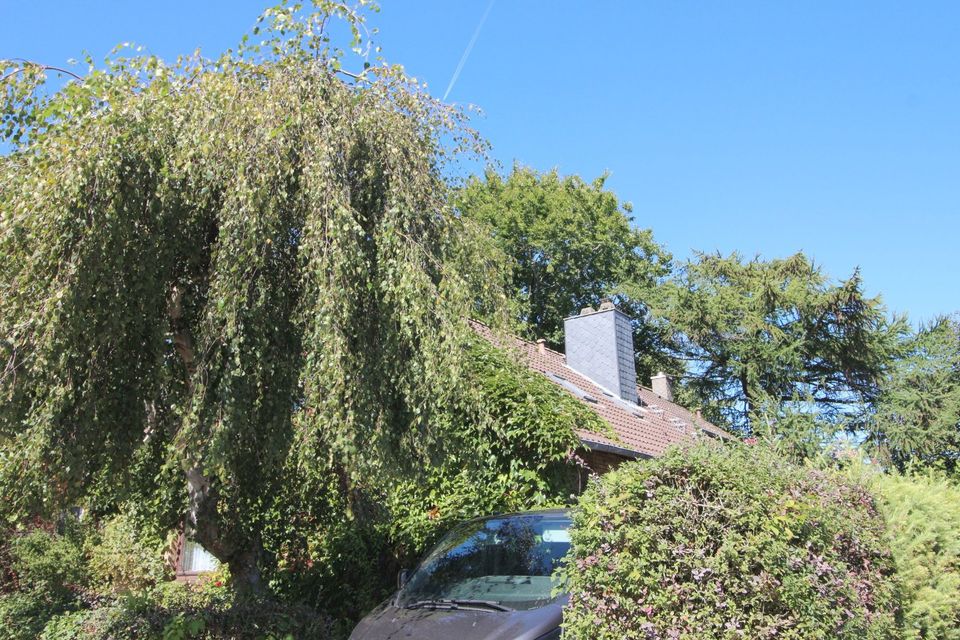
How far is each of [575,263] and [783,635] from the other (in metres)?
26.3

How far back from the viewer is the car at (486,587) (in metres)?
4.84

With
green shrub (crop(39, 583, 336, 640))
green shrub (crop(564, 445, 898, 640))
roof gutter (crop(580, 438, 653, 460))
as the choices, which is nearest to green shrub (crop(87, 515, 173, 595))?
green shrub (crop(39, 583, 336, 640))

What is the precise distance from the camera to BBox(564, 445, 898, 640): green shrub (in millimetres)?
4137

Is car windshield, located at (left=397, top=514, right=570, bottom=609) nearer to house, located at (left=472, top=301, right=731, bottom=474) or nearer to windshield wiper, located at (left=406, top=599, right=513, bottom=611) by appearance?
windshield wiper, located at (left=406, top=599, right=513, bottom=611)

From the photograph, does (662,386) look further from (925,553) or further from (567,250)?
(925,553)

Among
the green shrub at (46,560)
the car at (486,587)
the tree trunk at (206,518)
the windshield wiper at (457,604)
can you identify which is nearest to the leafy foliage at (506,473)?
the tree trunk at (206,518)

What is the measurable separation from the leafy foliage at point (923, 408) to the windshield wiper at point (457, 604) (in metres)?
18.3

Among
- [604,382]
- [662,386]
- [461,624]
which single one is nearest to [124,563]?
[461,624]

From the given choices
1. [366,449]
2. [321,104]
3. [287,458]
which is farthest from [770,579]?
[321,104]

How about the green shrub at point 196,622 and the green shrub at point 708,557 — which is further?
the green shrub at point 196,622

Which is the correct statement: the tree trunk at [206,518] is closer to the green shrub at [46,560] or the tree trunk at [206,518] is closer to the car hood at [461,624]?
the car hood at [461,624]

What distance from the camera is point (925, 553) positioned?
6203mm

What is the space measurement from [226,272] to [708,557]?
148 inches

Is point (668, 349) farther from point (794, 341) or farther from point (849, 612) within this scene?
point (849, 612)
